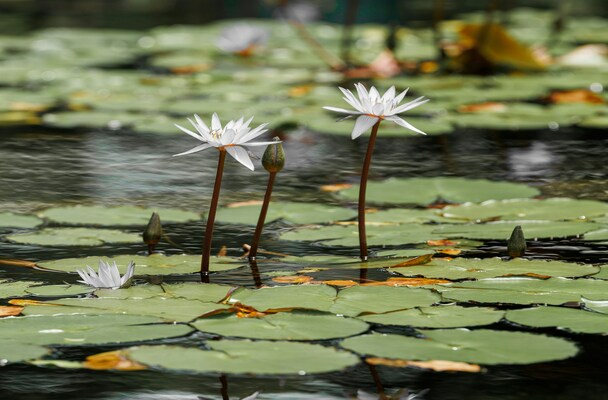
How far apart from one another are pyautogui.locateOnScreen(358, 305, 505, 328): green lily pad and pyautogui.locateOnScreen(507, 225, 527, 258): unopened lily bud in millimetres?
389

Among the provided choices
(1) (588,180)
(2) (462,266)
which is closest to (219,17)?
(1) (588,180)

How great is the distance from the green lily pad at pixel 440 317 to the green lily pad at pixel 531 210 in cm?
80

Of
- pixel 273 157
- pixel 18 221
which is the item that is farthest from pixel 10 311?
pixel 18 221

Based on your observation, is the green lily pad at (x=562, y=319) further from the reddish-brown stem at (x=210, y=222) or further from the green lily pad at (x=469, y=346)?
the reddish-brown stem at (x=210, y=222)

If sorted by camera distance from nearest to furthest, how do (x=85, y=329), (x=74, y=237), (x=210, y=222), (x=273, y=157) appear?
(x=85, y=329) < (x=210, y=222) < (x=273, y=157) < (x=74, y=237)

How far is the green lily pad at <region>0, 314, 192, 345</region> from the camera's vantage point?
1859 millimetres

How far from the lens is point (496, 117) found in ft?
14.7

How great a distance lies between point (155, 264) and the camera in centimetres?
238

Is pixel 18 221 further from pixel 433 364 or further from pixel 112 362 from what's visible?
pixel 433 364

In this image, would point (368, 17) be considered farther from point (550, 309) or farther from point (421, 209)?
point (550, 309)

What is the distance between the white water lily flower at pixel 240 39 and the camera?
638 cm

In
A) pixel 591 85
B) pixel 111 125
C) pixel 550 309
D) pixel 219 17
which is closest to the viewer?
pixel 550 309

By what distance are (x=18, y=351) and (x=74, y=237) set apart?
84 cm

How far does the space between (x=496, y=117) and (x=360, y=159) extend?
89cm
